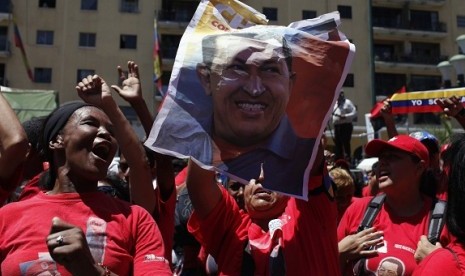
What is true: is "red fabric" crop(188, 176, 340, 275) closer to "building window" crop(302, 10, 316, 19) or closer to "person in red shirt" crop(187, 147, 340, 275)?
"person in red shirt" crop(187, 147, 340, 275)

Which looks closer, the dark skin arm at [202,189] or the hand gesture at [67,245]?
the hand gesture at [67,245]

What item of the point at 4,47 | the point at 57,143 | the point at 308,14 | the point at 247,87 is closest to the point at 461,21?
the point at 308,14

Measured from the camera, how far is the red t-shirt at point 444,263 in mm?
2035

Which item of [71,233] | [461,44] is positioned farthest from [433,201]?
[461,44]

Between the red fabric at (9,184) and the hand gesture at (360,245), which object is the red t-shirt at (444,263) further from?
the red fabric at (9,184)

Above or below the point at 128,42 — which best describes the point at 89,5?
above

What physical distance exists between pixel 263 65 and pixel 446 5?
39.2 meters

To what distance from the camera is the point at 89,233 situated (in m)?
2.22

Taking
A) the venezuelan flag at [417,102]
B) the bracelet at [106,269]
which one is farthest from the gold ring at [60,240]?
the venezuelan flag at [417,102]

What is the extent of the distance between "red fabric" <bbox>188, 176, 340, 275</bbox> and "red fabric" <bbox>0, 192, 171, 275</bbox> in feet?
1.82

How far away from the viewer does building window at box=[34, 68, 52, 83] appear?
32406 millimetres

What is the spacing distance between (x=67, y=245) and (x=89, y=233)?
41cm

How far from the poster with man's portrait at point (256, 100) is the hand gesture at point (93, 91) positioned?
0.31 metres

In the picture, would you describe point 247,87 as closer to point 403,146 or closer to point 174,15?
point 403,146
